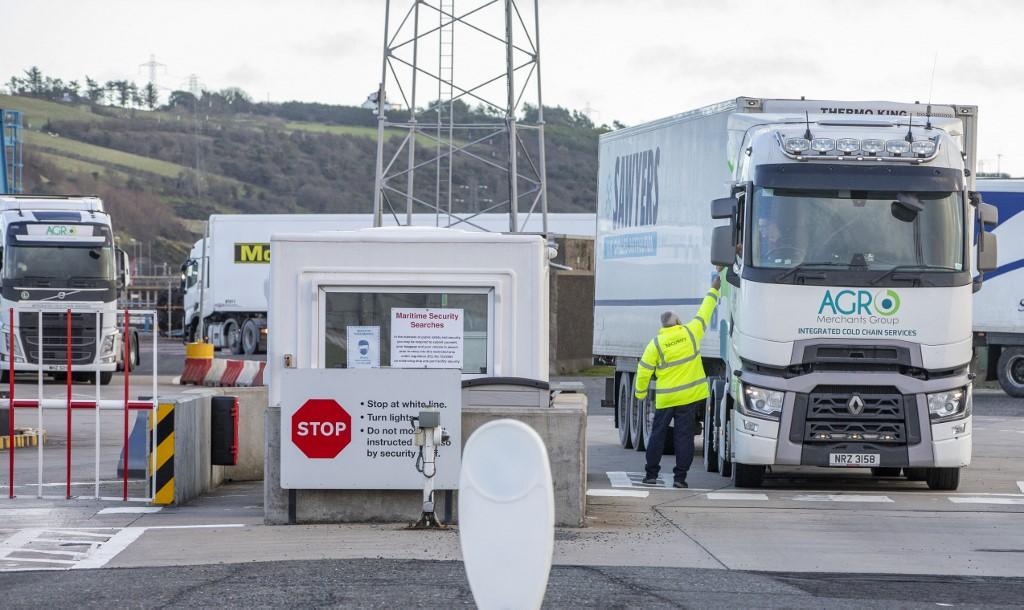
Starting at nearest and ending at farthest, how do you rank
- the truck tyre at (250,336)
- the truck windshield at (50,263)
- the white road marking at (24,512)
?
the white road marking at (24,512), the truck windshield at (50,263), the truck tyre at (250,336)

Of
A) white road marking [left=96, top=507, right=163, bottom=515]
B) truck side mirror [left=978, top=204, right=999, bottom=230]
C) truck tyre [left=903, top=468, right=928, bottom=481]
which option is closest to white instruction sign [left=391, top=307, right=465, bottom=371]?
white road marking [left=96, top=507, right=163, bottom=515]

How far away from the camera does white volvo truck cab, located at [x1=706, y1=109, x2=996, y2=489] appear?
47.8 ft

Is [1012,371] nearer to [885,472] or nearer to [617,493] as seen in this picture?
[885,472]

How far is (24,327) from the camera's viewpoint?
34.5m

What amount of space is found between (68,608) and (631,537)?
4.49 meters

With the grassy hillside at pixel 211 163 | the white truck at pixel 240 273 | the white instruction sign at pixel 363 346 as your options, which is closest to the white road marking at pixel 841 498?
the white instruction sign at pixel 363 346

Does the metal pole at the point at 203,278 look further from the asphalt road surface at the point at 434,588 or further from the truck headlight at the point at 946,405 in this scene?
the asphalt road surface at the point at 434,588

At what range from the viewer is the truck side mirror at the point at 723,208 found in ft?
50.1

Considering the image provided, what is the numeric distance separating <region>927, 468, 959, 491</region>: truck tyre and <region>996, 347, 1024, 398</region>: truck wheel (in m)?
16.3

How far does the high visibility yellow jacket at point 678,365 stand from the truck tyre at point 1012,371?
1687 cm

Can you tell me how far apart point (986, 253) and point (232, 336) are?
1493 inches

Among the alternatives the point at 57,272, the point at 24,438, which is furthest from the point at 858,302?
the point at 57,272

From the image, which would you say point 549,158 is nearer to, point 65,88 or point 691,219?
point 65,88

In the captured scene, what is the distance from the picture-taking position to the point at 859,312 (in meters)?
14.5
